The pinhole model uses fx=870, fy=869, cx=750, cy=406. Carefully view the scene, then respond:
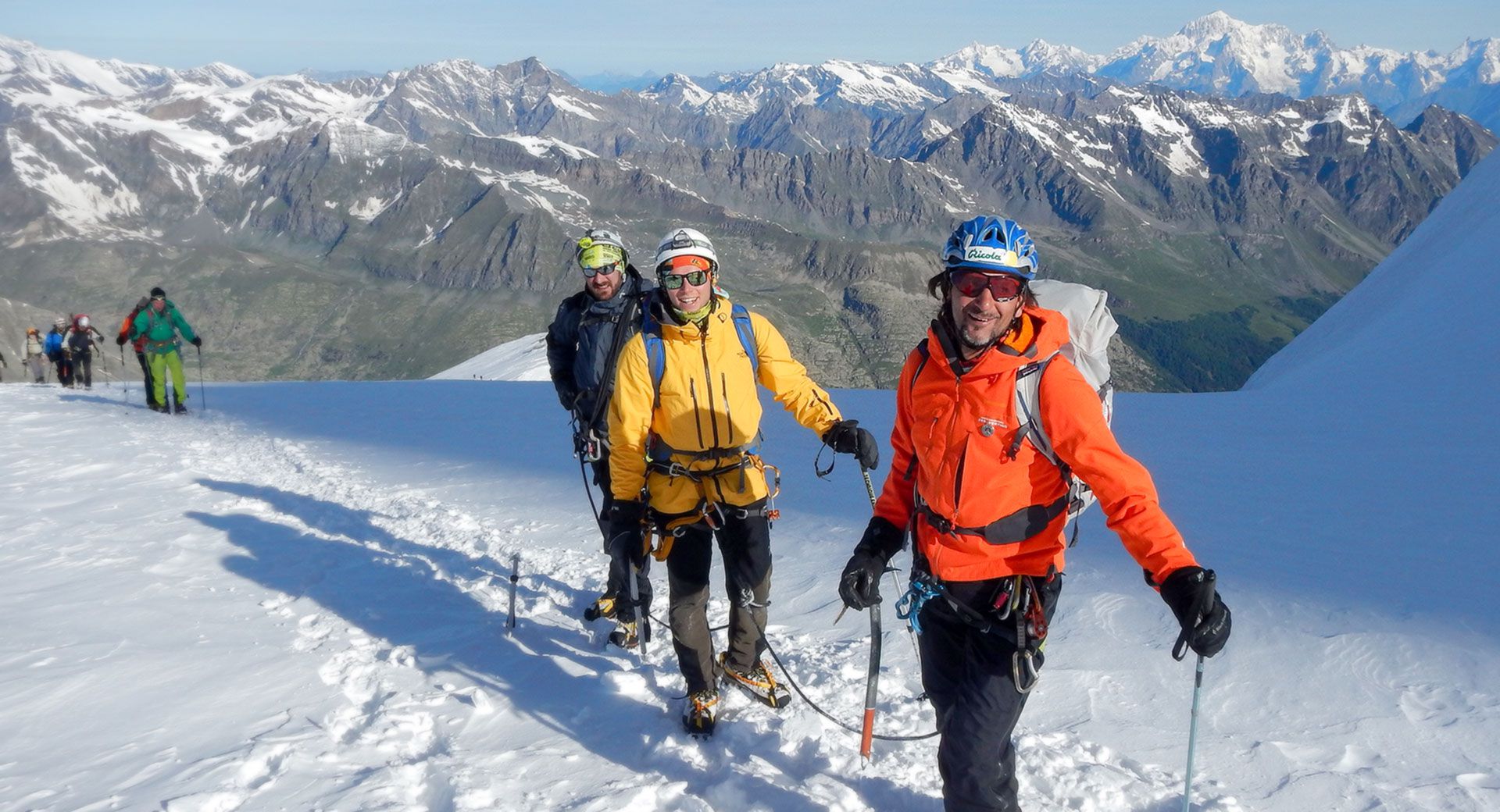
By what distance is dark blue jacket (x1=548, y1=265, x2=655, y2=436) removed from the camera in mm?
6910

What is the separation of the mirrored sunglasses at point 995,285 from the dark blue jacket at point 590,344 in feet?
9.74

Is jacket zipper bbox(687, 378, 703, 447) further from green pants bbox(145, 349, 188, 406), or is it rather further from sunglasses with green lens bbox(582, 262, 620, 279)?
green pants bbox(145, 349, 188, 406)

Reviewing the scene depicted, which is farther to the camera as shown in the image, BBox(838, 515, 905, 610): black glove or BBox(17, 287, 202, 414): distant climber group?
BBox(17, 287, 202, 414): distant climber group

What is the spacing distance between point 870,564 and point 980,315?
1.49m

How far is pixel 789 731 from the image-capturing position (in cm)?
573

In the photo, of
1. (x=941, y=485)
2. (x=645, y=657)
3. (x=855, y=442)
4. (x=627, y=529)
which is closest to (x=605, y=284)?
(x=627, y=529)

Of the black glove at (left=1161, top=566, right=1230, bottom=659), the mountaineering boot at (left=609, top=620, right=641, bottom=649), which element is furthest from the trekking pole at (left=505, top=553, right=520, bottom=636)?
the black glove at (left=1161, top=566, right=1230, bottom=659)

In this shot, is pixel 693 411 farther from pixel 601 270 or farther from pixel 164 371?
pixel 164 371

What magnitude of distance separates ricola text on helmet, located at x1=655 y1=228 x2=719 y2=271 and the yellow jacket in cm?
31

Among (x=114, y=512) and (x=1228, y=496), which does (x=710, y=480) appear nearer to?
(x=1228, y=496)

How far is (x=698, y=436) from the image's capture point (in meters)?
5.60

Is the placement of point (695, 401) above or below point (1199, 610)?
Result: above

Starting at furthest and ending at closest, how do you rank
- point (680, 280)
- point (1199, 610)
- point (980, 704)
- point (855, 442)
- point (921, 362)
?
point (855, 442), point (680, 280), point (921, 362), point (980, 704), point (1199, 610)

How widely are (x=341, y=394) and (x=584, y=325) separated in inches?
780
